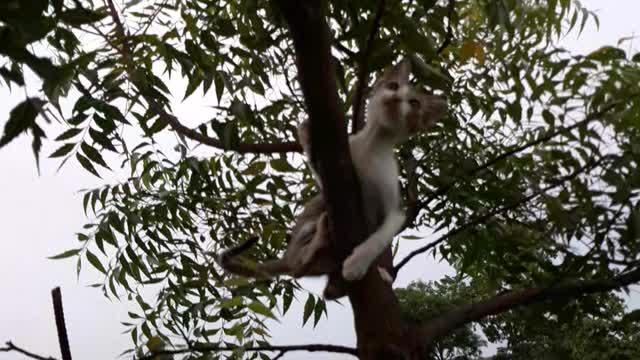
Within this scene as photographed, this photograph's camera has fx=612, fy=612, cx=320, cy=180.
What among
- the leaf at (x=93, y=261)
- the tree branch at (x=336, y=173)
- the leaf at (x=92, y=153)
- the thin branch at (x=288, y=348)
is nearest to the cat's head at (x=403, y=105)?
the tree branch at (x=336, y=173)

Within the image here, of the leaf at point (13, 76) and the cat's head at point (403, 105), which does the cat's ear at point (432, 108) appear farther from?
the leaf at point (13, 76)

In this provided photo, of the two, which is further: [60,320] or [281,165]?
[281,165]

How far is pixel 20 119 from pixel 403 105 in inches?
53.9

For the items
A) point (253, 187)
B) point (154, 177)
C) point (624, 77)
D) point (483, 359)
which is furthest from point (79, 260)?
point (483, 359)

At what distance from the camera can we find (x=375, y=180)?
1.87 m

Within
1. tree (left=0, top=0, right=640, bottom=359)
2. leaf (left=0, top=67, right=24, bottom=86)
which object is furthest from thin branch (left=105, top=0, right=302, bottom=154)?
leaf (left=0, top=67, right=24, bottom=86)

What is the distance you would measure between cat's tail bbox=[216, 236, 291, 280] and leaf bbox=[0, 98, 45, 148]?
115cm

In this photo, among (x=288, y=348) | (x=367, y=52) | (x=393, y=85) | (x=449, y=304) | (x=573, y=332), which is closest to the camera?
(x=367, y=52)

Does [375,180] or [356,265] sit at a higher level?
[375,180]

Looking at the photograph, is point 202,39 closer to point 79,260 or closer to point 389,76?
point 389,76

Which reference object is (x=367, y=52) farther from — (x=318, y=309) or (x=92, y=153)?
(x=318, y=309)

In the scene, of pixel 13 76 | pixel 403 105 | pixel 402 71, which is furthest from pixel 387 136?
pixel 13 76

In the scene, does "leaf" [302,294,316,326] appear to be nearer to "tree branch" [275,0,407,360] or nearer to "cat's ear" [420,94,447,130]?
"tree branch" [275,0,407,360]

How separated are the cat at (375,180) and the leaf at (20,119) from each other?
113 centimetres
